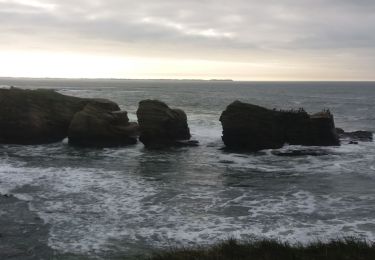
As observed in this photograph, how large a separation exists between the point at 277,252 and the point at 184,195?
8797 mm

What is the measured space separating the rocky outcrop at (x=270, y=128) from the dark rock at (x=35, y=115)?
9821 mm

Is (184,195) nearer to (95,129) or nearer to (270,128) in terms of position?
(270,128)

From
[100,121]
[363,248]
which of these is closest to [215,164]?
[100,121]

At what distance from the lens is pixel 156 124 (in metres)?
35.0

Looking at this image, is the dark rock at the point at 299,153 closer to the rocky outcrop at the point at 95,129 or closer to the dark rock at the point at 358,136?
the dark rock at the point at 358,136

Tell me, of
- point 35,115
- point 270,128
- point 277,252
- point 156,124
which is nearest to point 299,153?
point 270,128

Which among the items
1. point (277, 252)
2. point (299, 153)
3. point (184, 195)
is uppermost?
point (277, 252)

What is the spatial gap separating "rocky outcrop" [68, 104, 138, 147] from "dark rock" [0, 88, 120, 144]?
1316 millimetres

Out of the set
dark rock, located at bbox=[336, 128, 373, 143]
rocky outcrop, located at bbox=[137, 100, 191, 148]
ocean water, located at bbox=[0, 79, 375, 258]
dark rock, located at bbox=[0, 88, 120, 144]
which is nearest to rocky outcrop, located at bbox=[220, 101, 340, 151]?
ocean water, located at bbox=[0, 79, 375, 258]

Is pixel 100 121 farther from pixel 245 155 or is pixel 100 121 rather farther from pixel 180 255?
pixel 180 255

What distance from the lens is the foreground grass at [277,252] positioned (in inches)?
431

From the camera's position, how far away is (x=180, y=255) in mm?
11312

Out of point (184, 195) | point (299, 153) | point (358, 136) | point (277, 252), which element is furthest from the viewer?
point (358, 136)

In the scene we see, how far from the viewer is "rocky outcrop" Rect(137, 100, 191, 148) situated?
34875mm
